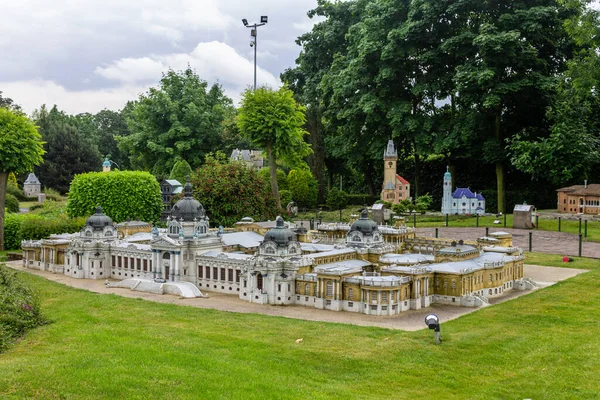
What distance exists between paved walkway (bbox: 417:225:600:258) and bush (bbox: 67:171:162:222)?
2709 centimetres

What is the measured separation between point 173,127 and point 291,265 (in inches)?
2208

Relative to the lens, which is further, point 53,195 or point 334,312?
point 53,195

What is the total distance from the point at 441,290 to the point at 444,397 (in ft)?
51.0

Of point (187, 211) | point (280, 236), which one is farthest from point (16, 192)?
point (280, 236)

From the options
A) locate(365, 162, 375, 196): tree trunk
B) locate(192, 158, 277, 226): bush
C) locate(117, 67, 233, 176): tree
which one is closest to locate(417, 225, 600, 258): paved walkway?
locate(192, 158, 277, 226): bush

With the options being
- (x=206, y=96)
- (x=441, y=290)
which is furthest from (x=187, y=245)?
(x=206, y=96)

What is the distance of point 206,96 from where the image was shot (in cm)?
10219

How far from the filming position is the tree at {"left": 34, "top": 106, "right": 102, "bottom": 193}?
331ft

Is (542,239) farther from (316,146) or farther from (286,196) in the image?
(316,146)

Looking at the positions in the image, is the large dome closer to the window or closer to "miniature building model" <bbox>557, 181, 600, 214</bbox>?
the window

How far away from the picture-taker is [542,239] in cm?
5550

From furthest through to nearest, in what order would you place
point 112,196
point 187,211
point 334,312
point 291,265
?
point 112,196 < point 187,211 < point 291,265 < point 334,312

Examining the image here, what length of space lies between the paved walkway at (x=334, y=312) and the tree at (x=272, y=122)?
28.8 meters

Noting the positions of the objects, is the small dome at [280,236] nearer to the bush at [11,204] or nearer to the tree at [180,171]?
the tree at [180,171]
